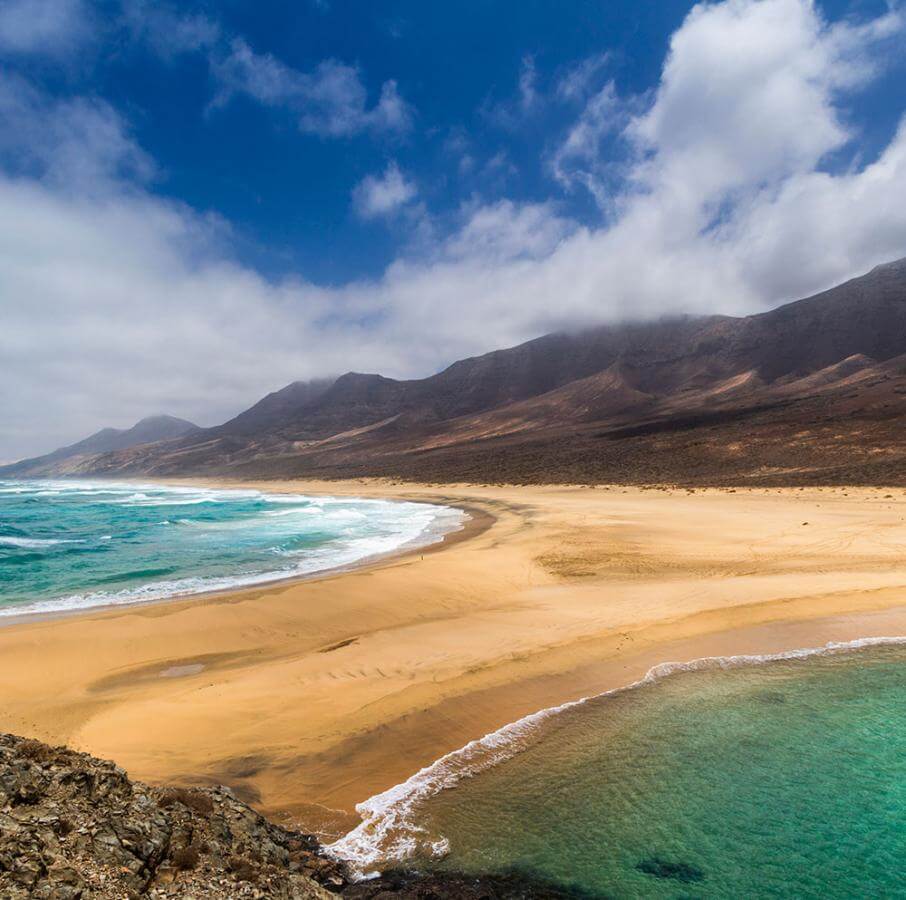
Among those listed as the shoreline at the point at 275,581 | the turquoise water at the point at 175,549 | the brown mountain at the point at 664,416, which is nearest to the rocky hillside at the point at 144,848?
the shoreline at the point at 275,581

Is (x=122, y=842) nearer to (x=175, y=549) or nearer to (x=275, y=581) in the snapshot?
(x=275, y=581)

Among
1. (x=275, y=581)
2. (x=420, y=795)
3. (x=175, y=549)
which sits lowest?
(x=420, y=795)

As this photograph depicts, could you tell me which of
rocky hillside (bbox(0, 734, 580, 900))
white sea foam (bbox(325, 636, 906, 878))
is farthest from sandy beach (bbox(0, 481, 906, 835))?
rocky hillside (bbox(0, 734, 580, 900))

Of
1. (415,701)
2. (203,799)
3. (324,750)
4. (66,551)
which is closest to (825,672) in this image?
(415,701)

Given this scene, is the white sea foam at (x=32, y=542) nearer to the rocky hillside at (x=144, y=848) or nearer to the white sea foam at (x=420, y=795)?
the rocky hillside at (x=144, y=848)

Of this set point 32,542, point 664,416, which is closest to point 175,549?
point 32,542

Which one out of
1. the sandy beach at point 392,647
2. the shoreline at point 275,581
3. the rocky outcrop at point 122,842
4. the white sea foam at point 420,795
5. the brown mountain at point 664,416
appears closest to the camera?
the rocky outcrop at point 122,842

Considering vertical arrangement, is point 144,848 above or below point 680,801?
above
